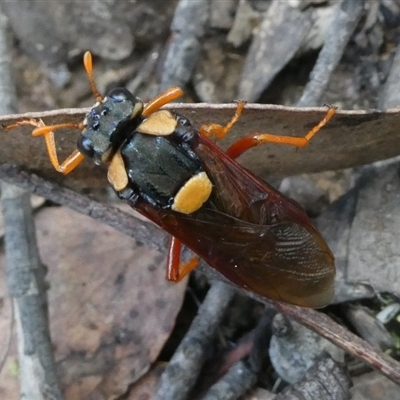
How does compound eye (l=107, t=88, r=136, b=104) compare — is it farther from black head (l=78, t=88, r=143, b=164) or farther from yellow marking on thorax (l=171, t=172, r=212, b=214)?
yellow marking on thorax (l=171, t=172, r=212, b=214)

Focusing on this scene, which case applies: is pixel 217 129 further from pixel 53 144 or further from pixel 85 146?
pixel 53 144

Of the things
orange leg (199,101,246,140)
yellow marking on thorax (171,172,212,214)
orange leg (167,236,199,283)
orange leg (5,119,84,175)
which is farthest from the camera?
orange leg (167,236,199,283)

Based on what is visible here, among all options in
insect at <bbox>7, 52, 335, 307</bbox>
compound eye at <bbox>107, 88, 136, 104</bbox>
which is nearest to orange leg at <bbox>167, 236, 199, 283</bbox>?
insect at <bbox>7, 52, 335, 307</bbox>

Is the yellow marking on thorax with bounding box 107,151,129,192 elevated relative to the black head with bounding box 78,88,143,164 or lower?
lower

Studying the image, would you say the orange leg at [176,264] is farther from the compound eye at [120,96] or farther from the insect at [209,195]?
the compound eye at [120,96]

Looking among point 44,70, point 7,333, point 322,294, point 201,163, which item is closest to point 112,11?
point 44,70

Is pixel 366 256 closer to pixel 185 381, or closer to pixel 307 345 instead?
pixel 307 345
